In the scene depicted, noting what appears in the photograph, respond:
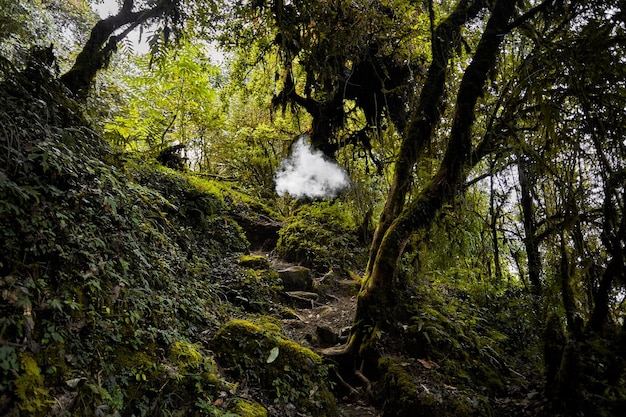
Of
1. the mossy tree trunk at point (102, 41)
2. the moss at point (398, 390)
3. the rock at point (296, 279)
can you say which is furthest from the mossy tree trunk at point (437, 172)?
the mossy tree trunk at point (102, 41)

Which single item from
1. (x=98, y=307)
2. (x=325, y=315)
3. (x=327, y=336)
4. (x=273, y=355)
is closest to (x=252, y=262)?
(x=325, y=315)

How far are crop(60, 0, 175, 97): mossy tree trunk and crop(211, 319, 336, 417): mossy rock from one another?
454cm

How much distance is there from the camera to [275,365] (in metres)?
4.01

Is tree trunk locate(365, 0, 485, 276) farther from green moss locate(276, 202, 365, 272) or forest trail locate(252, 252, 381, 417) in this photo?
green moss locate(276, 202, 365, 272)

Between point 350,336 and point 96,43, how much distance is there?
21.1 ft

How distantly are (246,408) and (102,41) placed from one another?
6353mm

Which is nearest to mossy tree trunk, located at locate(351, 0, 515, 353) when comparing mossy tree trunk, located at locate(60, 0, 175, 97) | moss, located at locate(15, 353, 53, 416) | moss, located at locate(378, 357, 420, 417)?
moss, located at locate(378, 357, 420, 417)

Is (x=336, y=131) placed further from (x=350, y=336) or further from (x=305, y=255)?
(x=350, y=336)

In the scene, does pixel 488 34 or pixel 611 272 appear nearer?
pixel 611 272

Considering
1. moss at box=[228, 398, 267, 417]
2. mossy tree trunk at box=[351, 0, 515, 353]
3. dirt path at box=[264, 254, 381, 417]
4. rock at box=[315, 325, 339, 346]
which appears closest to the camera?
moss at box=[228, 398, 267, 417]

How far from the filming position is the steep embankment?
2.22 m

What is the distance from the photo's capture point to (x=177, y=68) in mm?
8516

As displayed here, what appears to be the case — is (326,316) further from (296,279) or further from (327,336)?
(296,279)

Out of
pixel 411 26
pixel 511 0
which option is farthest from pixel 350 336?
pixel 411 26
